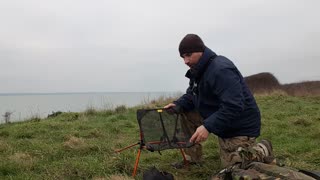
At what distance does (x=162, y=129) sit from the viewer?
207 inches

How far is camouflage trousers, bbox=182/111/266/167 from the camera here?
3.93 m

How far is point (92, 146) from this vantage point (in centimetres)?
667

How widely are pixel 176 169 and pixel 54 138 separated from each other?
3587 millimetres

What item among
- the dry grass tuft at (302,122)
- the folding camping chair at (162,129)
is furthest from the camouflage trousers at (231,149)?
the dry grass tuft at (302,122)

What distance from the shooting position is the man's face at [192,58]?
4.30 metres

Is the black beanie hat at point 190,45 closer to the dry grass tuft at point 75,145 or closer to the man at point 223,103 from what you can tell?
the man at point 223,103

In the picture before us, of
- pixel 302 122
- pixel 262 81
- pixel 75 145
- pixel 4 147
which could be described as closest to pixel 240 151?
pixel 75 145

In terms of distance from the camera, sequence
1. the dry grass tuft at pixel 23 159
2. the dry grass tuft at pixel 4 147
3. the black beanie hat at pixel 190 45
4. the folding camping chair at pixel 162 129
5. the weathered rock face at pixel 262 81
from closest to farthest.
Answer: the black beanie hat at pixel 190 45 < the folding camping chair at pixel 162 129 < the dry grass tuft at pixel 23 159 < the dry grass tuft at pixel 4 147 < the weathered rock face at pixel 262 81

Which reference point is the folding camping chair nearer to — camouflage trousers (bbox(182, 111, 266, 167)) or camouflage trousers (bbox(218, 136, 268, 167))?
camouflage trousers (bbox(182, 111, 266, 167))

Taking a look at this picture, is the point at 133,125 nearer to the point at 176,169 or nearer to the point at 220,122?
the point at 176,169

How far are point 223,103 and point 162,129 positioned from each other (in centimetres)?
148

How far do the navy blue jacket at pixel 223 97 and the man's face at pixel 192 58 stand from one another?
0.04m

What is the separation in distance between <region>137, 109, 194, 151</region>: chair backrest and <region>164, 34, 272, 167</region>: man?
56 cm

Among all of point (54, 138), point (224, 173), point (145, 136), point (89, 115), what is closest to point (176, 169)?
point (145, 136)
